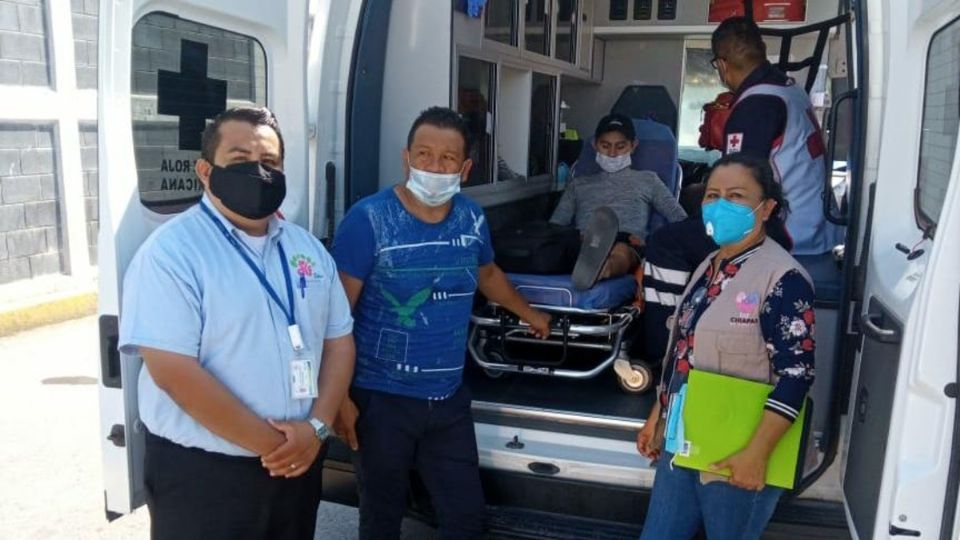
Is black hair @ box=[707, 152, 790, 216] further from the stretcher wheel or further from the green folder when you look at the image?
the stretcher wheel

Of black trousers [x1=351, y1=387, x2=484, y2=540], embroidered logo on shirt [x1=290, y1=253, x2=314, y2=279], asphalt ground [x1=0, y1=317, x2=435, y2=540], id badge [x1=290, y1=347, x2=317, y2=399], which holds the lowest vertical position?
asphalt ground [x1=0, y1=317, x2=435, y2=540]

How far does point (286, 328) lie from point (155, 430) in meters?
0.38

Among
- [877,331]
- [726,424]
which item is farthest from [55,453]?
[877,331]

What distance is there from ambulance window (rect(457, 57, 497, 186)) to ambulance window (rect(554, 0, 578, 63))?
4.44ft

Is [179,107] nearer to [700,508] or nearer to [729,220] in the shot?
[729,220]

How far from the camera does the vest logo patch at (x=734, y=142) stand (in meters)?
2.97

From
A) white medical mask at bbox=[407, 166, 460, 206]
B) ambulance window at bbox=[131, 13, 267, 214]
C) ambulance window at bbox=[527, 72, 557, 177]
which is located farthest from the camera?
ambulance window at bbox=[527, 72, 557, 177]

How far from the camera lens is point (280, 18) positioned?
267 cm

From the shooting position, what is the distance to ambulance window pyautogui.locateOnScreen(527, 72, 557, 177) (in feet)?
17.3

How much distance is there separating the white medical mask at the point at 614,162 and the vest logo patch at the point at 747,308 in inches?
90.2

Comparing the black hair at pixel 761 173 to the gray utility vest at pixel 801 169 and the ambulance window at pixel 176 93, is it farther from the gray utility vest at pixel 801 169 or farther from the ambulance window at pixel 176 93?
the ambulance window at pixel 176 93

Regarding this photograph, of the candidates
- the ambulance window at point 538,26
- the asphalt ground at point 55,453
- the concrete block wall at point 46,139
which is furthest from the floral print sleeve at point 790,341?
the concrete block wall at point 46,139

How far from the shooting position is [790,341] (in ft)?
6.46

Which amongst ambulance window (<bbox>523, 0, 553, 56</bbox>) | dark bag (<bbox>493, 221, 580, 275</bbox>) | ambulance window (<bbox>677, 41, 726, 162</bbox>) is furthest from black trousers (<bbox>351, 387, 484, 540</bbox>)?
ambulance window (<bbox>677, 41, 726, 162</bbox>)
